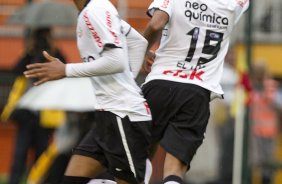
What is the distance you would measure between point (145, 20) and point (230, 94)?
2791 millimetres

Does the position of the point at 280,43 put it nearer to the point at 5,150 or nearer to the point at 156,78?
the point at 5,150

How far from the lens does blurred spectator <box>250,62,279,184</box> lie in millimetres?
13969

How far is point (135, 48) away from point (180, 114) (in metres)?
0.57

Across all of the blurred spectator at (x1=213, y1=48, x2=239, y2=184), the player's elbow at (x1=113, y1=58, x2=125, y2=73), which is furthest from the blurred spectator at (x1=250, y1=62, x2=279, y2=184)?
the player's elbow at (x1=113, y1=58, x2=125, y2=73)

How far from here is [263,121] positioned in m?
14.4

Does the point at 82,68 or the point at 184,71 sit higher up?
the point at 82,68

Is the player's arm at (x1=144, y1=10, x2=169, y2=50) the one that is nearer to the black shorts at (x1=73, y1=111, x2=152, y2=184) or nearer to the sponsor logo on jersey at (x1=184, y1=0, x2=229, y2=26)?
the sponsor logo on jersey at (x1=184, y1=0, x2=229, y2=26)

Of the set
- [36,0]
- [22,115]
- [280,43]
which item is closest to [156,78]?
[22,115]

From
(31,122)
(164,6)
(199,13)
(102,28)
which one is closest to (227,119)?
(31,122)

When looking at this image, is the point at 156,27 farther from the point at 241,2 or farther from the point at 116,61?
the point at 241,2

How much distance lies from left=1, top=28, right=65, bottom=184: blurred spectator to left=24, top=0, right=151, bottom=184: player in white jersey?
202 inches

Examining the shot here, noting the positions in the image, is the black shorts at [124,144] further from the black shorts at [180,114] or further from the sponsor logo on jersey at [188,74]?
the sponsor logo on jersey at [188,74]

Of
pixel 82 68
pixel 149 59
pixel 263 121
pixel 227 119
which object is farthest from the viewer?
pixel 227 119

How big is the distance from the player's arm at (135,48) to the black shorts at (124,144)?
1.44 feet
